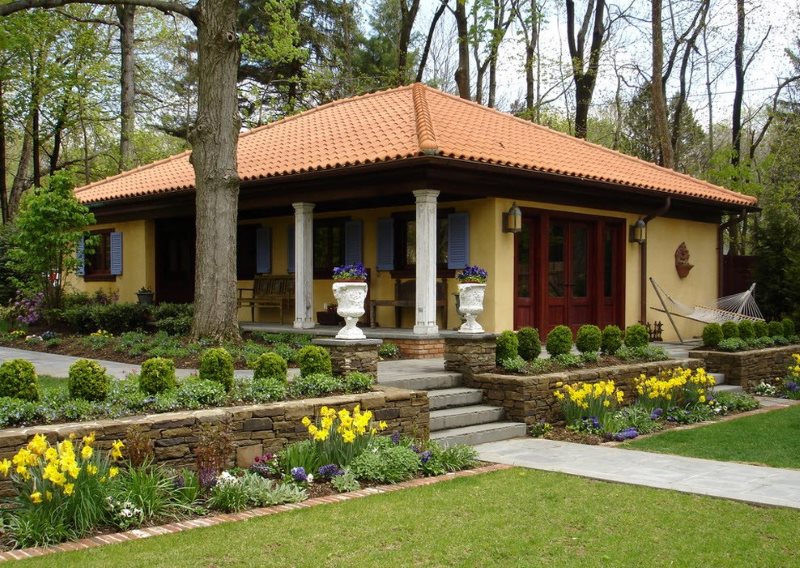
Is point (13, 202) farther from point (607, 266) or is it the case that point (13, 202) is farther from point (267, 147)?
point (607, 266)

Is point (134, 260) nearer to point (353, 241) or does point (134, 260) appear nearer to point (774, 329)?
point (353, 241)

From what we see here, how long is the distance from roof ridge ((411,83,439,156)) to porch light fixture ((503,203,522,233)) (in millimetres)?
1702

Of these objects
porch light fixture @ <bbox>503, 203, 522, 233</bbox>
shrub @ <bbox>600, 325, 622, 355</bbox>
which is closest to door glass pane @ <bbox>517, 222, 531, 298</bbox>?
porch light fixture @ <bbox>503, 203, 522, 233</bbox>

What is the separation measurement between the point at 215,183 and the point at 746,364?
8.51 meters

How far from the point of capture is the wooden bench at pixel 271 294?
16047 mm

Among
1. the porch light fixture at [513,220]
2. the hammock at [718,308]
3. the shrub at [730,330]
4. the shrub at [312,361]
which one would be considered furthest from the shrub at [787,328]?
the shrub at [312,361]

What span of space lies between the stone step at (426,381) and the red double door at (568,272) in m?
4.27

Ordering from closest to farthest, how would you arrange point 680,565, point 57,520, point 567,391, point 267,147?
point 680,565, point 57,520, point 567,391, point 267,147

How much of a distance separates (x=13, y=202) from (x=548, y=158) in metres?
20.4

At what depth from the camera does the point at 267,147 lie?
55.0 ft

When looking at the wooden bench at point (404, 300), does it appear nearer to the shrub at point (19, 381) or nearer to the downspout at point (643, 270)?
the downspout at point (643, 270)

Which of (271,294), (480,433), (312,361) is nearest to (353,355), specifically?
(312,361)

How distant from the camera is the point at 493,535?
528 cm

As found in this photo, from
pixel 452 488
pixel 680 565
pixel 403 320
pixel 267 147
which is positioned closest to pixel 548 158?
pixel 403 320
